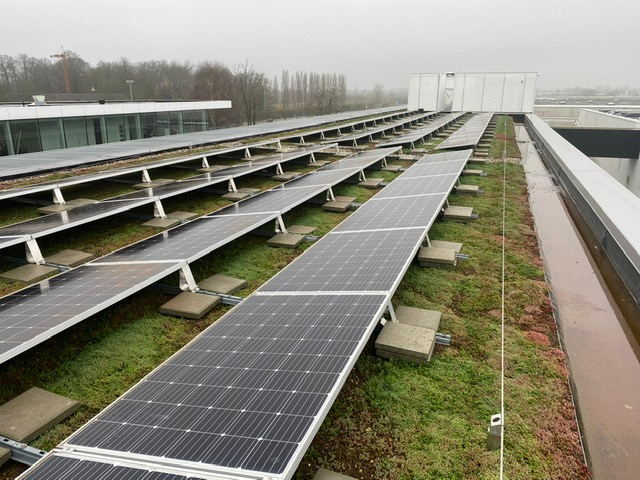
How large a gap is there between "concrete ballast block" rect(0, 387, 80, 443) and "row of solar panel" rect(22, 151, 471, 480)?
1.83m

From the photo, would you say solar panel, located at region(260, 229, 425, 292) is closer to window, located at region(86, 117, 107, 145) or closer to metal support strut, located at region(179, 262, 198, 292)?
metal support strut, located at region(179, 262, 198, 292)

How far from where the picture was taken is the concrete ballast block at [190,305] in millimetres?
10367

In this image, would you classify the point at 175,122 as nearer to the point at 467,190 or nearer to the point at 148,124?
the point at 148,124

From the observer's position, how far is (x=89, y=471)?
4723 millimetres

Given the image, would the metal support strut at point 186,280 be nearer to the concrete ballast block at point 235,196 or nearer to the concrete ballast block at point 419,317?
the concrete ballast block at point 419,317

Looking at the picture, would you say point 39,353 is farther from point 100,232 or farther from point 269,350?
point 100,232

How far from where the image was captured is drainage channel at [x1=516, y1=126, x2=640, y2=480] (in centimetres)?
683

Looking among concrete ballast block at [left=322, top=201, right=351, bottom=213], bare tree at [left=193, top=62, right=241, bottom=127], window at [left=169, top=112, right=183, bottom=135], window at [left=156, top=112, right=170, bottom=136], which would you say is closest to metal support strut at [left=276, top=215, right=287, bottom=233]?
concrete ballast block at [left=322, top=201, right=351, bottom=213]

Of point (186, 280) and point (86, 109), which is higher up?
point (86, 109)

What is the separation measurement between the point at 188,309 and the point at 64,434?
13.0 ft

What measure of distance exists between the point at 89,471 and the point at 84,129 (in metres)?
37.0

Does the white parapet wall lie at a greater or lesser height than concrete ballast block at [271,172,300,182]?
greater

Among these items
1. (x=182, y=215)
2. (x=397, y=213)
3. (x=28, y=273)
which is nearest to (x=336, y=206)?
(x=397, y=213)

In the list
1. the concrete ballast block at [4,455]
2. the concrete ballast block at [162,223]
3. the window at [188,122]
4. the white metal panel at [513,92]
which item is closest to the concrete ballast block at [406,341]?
the concrete ballast block at [4,455]
